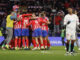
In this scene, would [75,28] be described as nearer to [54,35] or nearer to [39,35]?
[39,35]

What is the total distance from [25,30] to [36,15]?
27.6 ft

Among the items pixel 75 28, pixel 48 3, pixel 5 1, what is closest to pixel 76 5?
pixel 48 3

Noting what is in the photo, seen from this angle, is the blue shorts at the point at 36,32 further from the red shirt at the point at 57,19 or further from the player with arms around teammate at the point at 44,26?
the red shirt at the point at 57,19

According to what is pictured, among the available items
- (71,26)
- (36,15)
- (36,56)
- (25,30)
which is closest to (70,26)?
(71,26)

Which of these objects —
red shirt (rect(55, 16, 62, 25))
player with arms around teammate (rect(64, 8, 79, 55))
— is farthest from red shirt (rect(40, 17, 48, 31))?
red shirt (rect(55, 16, 62, 25))

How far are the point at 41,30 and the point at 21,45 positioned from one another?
131cm

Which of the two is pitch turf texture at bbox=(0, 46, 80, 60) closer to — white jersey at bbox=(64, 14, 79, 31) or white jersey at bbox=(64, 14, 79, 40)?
white jersey at bbox=(64, 14, 79, 40)

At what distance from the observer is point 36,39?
68.1ft

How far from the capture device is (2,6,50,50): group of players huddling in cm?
2044

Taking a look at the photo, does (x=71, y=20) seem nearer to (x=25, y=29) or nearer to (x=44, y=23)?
(x=44, y=23)

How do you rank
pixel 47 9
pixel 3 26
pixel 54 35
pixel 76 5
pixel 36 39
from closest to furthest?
pixel 36 39 → pixel 3 26 → pixel 54 35 → pixel 47 9 → pixel 76 5

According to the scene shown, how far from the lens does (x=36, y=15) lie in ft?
94.9

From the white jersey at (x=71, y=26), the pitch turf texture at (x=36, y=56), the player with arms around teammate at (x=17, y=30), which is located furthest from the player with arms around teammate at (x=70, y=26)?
the player with arms around teammate at (x=17, y=30)

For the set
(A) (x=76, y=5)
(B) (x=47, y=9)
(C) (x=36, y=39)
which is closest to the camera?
(C) (x=36, y=39)
